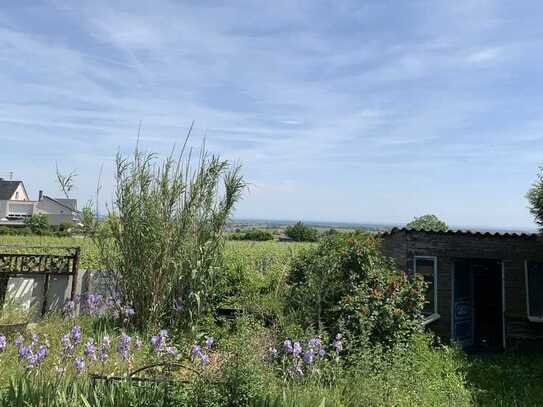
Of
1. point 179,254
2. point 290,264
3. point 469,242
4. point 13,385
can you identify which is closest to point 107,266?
point 179,254

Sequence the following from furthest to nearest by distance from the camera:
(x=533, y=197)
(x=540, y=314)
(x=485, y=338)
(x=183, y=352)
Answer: (x=485, y=338), (x=540, y=314), (x=533, y=197), (x=183, y=352)

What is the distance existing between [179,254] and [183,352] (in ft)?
5.36

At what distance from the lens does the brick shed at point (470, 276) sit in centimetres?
1052

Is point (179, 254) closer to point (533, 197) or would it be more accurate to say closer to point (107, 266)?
point (107, 266)

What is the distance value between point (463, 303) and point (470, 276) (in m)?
0.79

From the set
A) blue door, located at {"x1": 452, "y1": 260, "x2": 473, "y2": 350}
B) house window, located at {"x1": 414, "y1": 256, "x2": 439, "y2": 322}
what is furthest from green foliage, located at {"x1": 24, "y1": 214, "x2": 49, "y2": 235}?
blue door, located at {"x1": 452, "y1": 260, "x2": 473, "y2": 350}

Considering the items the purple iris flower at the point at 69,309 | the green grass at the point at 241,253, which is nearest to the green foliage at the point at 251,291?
the green grass at the point at 241,253

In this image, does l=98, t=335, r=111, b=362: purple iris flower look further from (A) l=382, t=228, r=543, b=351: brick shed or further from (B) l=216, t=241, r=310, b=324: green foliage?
(A) l=382, t=228, r=543, b=351: brick shed

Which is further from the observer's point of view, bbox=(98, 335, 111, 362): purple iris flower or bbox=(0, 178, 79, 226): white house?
bbox=(0, 178, 79, 226): white house

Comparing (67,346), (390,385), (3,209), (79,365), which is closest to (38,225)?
(3,209)

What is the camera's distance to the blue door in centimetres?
1095

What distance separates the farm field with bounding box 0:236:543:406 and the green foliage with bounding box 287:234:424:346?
1.38 feet

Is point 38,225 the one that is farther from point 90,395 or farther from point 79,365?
point 90,395

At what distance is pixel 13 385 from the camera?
3.87 metres
